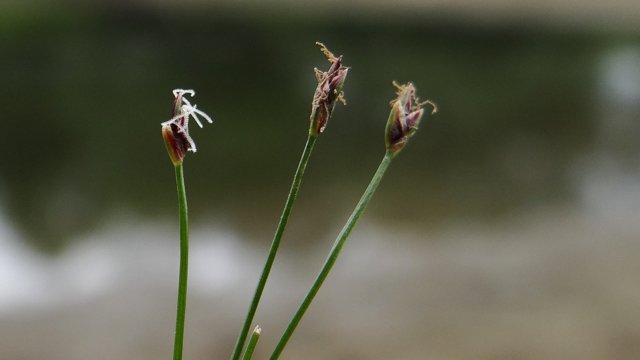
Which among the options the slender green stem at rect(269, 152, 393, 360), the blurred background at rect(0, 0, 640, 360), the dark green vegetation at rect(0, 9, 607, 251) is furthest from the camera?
the dark green vegetation at rect(0, 9, 607, 251)

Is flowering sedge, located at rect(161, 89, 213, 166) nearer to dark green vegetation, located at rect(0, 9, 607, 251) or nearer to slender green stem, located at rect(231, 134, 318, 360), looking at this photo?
slender green stem, located at rect(231, 134, 318, 360)

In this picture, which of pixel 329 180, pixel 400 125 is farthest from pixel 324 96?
pixel 329 180

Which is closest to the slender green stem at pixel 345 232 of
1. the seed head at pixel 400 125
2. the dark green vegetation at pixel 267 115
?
the seed head at pixel 400 125

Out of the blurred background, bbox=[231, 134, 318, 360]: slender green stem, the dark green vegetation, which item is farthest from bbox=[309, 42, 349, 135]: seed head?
the dark green vegetation

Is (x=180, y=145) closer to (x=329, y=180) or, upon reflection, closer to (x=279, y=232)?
(x=279, y=232)

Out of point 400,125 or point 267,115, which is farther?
point 267,115

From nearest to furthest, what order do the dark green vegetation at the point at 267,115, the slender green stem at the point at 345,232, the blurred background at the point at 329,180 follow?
the slender green stem at the point at 345,232, the blurred background at the point at 329,180, the dark green vegetation at the point at 267,115

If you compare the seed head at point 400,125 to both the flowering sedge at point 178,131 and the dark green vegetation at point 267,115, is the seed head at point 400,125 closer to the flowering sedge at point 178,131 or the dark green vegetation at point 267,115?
the flowering sedge at point 178,131

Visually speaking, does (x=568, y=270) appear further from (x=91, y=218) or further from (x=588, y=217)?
(x=91, y=218)

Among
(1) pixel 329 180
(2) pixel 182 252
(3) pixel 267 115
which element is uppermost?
(3) pixel 267 115
